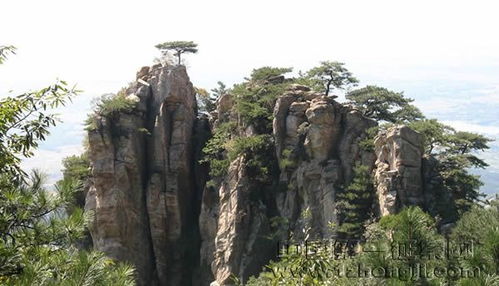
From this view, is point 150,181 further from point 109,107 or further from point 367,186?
point 367,186

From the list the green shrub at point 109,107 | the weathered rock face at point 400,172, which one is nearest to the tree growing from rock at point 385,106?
the weathered rock face at point 400,172

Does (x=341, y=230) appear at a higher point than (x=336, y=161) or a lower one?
lower


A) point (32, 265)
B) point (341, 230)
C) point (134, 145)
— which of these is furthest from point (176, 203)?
point (32, 265)

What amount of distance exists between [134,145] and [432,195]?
1923cm

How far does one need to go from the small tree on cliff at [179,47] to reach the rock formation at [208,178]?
5589 mm

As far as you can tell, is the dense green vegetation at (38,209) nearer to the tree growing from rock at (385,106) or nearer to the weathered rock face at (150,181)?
the weathered rock face at (150,181)

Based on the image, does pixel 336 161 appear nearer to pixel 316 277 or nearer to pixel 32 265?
pixel 316 277

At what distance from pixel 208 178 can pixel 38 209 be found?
32589mm

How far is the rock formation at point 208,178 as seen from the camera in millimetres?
30703

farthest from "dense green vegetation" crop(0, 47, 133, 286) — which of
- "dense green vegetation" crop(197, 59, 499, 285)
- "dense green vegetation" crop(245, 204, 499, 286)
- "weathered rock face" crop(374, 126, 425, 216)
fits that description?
"weathered rock face" crop(374, 126, 425, 216)

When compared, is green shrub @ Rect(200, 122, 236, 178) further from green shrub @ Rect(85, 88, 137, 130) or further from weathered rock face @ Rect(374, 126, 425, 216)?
weathered rock face @ Rect(374, 126, 425, 216)

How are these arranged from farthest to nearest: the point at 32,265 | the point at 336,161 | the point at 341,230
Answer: the point at 336,161
the point at 341,230
the point at 32,265

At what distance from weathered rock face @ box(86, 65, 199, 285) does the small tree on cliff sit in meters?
7.65

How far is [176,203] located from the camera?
128 feet
